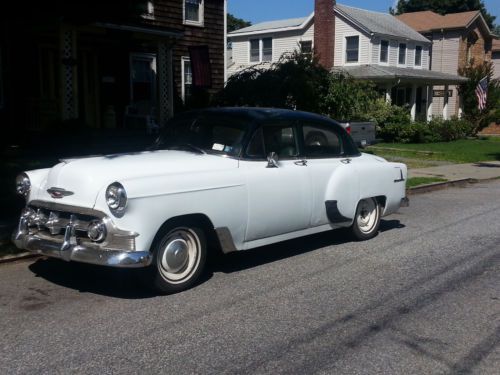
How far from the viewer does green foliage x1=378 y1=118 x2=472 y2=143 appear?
26.8m

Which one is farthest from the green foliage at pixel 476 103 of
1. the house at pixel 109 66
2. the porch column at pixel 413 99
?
the house at pixel 109 66

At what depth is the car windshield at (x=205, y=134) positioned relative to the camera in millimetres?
6367

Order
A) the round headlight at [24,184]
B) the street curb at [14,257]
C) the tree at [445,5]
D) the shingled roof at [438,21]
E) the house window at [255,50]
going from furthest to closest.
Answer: the tree at [445,5] < the shingled roof at [438,21] < the house window at [255,50] < the street curb at [14,257] < the round headlight at [24,184]

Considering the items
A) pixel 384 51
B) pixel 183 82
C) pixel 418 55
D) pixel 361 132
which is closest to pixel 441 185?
pixel 361 132

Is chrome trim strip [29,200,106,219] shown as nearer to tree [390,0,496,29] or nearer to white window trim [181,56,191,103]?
white window trim [181,56,191,103]

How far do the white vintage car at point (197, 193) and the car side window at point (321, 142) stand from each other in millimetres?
15

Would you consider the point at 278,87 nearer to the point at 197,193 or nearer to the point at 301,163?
the point at 301,163

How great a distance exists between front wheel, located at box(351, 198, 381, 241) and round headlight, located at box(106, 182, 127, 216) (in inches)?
142

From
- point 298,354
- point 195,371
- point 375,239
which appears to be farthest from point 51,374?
point 375,239

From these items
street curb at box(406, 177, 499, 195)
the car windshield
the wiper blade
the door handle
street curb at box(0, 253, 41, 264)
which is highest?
the car windshield

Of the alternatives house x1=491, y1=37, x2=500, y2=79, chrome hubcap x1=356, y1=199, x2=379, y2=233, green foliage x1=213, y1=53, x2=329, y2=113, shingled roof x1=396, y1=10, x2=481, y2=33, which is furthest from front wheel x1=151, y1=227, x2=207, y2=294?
house x1=491, y1=37, x2=500, y2=79

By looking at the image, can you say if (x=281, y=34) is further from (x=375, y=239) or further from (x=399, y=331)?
(x=399, y=331)

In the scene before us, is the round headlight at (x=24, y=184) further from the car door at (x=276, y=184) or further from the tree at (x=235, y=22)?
the tree at (x=235, y=22)

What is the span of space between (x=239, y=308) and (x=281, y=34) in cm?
3331
